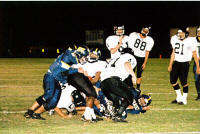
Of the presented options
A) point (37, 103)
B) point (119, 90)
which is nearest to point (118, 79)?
point (119, 90)

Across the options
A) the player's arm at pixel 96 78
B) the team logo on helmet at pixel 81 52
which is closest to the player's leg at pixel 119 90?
the player's arm at pixel 96 78

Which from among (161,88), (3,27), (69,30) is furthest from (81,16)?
(161,88)

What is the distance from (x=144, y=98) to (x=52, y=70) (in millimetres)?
2100

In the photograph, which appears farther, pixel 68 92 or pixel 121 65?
pixel 68 92

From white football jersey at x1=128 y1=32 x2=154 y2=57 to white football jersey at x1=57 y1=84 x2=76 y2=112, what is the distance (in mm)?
3456

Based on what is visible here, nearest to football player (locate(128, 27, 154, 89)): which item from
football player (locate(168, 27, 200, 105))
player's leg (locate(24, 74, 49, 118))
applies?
football player (locate(168, 27, 200, 105))

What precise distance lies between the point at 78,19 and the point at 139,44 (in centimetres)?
3692

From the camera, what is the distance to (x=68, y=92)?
295 inches

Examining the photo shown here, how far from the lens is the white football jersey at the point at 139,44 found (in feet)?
34.5

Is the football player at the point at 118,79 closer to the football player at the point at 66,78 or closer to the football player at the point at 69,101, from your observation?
the football player at the point at 66,78

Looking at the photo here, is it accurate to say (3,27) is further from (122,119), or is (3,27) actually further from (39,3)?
(122,119)

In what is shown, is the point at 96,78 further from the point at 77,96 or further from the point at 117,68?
the point at 77,96

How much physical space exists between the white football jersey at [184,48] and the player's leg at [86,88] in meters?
2.83

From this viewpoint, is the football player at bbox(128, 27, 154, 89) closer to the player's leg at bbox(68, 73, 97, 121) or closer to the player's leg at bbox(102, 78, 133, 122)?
the player's leg at bbox(102, 78, 133, 122)
